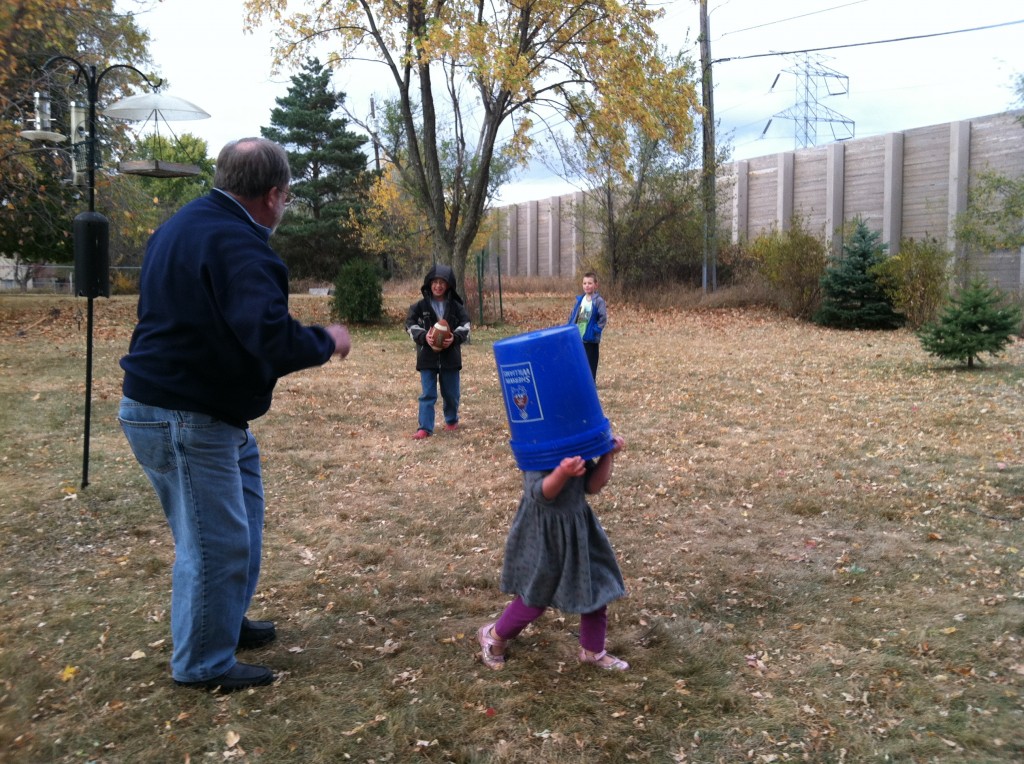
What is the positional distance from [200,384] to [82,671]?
1.46m

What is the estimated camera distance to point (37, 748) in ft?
9.13

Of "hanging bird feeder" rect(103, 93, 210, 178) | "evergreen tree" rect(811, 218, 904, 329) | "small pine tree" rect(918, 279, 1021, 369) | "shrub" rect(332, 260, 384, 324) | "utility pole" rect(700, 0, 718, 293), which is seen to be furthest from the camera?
"utility pole" rect(700, 0, 718, 293)

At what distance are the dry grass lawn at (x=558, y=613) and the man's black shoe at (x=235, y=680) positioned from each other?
66mm

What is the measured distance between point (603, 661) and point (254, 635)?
1565 millimetres

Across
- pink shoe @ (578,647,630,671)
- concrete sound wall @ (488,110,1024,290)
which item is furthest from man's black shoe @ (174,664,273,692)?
concrete sound wall @ (488,110,1024,290)

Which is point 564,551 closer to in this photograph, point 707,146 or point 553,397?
point 553,397

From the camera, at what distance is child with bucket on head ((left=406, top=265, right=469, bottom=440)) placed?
25.8 feet

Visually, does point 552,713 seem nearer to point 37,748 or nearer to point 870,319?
point 37,748

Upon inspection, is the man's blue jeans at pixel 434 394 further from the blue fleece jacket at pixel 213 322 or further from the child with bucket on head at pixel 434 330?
the blue fleece jacket at pixel 213 322

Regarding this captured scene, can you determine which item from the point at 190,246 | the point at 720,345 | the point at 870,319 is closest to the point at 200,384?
the point at 190,246

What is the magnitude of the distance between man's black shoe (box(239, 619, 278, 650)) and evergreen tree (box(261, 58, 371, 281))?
36.4 meters

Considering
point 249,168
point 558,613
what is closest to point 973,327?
point 558,613

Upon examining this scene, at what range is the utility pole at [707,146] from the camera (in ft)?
78.3

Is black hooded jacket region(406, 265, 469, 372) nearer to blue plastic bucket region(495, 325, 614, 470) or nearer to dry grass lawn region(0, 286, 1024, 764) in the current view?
dry grass lawn region(0, 286, 1024, 764)
